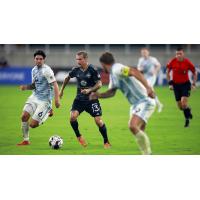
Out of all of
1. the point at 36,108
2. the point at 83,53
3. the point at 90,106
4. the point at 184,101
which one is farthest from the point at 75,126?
the point at 184,101

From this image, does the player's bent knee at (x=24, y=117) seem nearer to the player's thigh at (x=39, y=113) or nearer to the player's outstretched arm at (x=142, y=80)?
the player's thigh at (x=39, y=113)

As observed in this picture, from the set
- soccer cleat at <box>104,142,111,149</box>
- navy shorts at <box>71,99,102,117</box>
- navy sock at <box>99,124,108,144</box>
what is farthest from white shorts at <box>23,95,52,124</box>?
soccer cleat at <box>104,142,111,149</box>

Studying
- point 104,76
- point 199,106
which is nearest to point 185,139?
point 199,106

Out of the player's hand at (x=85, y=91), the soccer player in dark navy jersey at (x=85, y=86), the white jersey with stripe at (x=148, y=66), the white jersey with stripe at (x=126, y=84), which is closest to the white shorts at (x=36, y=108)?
the soccer player in dark navy jersey at (x=85, y=86)

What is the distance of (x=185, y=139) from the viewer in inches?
447

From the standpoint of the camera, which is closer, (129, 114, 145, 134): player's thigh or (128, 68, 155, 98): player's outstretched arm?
(128, 68, 155, 98): player's outstretched arm

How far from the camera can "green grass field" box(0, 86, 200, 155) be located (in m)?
10.5

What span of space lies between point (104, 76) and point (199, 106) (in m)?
4.31

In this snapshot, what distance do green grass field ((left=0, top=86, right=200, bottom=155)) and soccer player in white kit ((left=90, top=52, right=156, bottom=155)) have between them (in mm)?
904

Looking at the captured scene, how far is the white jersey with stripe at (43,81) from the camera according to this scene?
35.7 ft

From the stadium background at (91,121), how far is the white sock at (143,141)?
0.56 meters

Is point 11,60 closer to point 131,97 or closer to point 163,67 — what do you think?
point 163,67

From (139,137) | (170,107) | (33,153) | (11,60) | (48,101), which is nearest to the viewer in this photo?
(139,137)

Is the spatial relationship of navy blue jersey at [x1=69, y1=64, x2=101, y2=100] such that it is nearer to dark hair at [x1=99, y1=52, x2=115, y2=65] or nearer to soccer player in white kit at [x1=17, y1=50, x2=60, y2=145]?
soccer player in white kit at [x1=17, y1=50, x2=60, y2=145]
